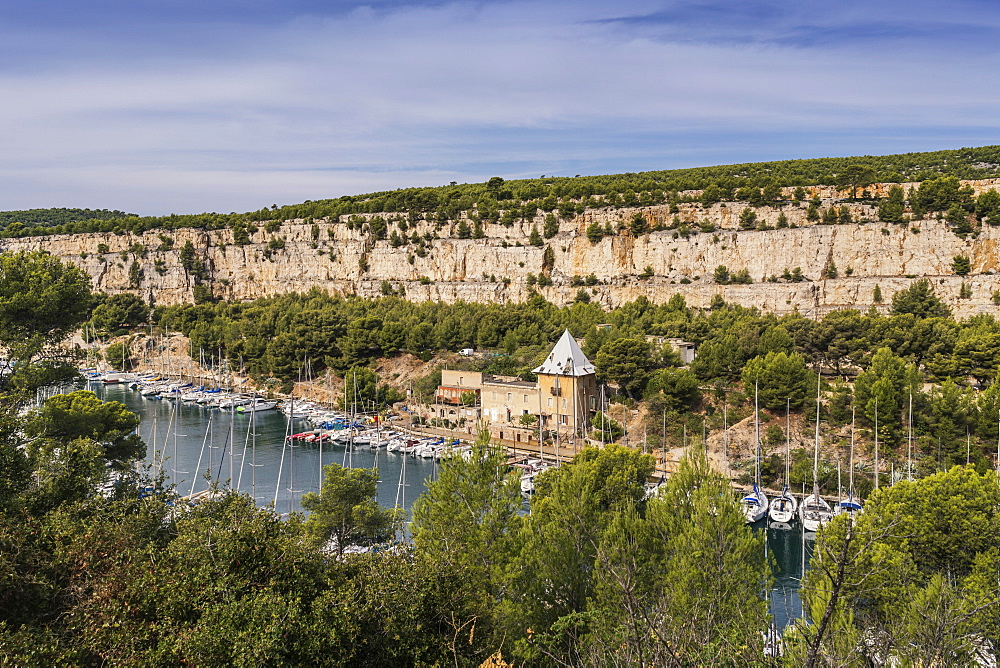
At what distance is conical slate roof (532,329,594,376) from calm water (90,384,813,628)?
629cm

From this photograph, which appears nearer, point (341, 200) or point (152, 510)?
point (152, 510)

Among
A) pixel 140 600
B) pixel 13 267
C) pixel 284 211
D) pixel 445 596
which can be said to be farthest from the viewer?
pixel 284 211

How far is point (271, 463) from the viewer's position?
98.5 ft

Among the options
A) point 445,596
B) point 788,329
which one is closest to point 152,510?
point 445,596

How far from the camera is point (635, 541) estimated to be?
12188 mm

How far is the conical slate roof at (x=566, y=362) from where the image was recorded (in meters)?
32.1

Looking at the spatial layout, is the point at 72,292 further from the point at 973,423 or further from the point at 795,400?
the point at 973,423

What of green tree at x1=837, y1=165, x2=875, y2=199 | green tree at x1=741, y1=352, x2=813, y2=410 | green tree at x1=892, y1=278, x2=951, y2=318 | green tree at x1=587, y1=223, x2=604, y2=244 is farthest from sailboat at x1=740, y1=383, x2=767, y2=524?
green tree at x1=587, y1=223, x2=604, y2=244

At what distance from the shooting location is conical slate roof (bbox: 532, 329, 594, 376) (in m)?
32.1

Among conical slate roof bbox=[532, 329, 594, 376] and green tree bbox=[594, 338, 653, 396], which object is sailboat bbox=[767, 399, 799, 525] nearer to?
green tree bbox=[594, 338, 653, 396]

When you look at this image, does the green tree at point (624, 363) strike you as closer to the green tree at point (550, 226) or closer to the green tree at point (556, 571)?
the green tree at point (556, 571)

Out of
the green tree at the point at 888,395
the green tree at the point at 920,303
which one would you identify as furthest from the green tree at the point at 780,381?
the green tree at the point at 920,303

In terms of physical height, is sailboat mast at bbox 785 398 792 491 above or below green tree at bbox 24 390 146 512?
below

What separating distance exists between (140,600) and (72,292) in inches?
486
